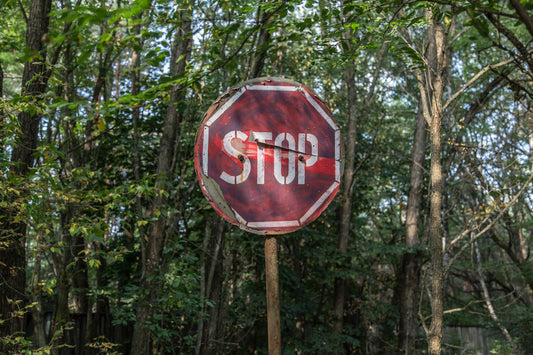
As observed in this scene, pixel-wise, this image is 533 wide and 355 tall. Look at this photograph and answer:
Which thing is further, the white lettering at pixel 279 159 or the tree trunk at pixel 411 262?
the tree trunk at pixel 411 262

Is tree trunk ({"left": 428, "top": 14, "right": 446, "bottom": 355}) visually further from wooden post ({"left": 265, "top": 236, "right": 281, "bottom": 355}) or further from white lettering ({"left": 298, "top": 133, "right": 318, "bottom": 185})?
wooden post ({"left": 265, "top": 236, "right": 281, "bottom": 355})

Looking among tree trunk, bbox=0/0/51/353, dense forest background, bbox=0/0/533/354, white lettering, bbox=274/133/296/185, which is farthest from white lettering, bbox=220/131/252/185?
tree trunk, bbox=0/0/51/353

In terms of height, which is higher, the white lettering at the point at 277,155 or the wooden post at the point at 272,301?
the white lettering at the point at 277,155

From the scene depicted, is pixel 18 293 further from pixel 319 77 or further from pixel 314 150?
pixel 319 77

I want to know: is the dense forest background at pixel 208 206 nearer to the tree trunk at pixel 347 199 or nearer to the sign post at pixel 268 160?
the tree trunk at pixel 347 199

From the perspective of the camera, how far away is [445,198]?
43.3 feet

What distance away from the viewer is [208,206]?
383 inches

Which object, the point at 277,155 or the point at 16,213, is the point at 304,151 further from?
the point at 16,213

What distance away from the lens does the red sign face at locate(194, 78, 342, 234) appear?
2.65m

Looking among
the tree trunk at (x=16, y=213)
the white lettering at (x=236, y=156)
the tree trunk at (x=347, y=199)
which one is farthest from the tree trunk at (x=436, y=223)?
the tree trunk at (x=347, y=199)

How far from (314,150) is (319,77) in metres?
9.55

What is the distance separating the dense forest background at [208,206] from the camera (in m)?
5.27

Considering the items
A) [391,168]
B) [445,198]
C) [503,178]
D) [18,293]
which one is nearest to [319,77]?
[391,168]

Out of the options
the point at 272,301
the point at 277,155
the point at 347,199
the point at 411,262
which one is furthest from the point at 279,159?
the point at 411,262
